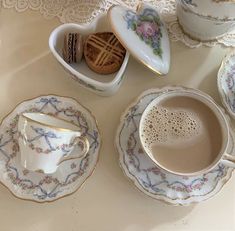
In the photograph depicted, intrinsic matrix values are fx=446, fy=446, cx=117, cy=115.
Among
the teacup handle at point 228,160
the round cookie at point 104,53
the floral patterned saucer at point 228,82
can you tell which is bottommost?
the teacup handle at point 228,160

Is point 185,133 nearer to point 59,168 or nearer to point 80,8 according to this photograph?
point 59,168

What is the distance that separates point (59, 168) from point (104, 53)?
242 millimetres

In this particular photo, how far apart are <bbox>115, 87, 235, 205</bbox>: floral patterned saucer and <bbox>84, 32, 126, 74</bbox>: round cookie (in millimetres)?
123

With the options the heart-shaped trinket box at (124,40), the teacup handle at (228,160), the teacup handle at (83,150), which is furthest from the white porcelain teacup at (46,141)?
the teacup handle at (228,160)

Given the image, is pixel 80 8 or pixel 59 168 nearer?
pixel 59 168

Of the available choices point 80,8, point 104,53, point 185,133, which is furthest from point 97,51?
point 185,133

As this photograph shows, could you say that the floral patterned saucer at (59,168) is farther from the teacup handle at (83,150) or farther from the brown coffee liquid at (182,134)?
the brown coffee liquid at (182,134)

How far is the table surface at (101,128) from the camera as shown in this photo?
0.78 meters

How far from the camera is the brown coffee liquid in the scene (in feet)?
2.55

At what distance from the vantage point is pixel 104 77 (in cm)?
90

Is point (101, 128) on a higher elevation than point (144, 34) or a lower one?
lower

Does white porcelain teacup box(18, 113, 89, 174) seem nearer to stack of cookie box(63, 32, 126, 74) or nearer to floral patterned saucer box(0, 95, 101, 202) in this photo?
floral patterned saucer box(0, 95, 101, 202)

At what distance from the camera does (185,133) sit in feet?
2.62

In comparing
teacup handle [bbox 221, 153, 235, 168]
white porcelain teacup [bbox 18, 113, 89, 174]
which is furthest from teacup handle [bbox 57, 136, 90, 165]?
teacup handle [bbox 221, 153, 235, 168]
